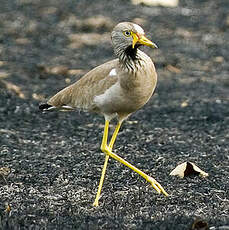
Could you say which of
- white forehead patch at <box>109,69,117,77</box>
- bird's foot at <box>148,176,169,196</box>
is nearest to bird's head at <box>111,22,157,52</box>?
white forehead patch at <box>109,69,117,77</box>

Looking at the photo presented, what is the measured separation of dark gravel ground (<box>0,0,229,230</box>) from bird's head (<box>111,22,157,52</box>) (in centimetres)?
132

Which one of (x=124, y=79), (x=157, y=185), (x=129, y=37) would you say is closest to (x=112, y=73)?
(x=124, y=79)

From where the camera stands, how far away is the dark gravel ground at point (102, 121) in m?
4.74

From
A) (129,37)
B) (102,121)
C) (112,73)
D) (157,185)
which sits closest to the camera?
(129,37)

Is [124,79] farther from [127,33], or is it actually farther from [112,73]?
[127,33]

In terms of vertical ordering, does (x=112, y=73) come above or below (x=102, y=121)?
above

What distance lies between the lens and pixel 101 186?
16.2 ft

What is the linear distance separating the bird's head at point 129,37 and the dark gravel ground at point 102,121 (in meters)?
1.32

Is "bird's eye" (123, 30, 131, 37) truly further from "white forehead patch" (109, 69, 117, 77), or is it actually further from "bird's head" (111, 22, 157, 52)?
"white forehead patch" (109, 69, 117, 77)

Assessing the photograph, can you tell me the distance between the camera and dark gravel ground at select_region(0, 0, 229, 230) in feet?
15.6

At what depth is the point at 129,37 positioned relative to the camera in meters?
4.67

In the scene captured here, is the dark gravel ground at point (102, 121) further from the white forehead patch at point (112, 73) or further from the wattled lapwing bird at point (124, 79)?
the white forehead patch at point (112, 73)

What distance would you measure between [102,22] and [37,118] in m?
5.28

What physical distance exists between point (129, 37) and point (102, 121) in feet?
9.75
